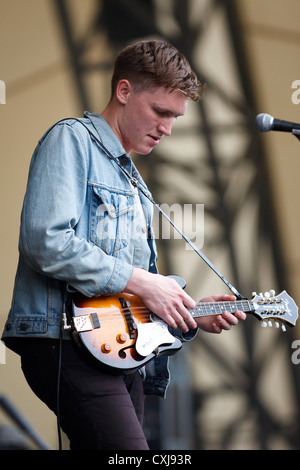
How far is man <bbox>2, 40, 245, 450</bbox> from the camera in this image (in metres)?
1.85

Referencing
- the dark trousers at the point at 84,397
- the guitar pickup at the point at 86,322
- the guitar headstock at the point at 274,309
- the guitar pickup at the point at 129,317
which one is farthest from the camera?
the guitar headstock at the point at 274,309

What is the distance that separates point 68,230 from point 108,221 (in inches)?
8.0

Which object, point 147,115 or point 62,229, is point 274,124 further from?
point 62,229

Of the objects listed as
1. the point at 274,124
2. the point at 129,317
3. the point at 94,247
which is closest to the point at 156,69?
the point at 274,124

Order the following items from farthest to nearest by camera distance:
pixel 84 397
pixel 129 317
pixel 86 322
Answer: pixel 129 317
pixel 86 322
pixel 84 397

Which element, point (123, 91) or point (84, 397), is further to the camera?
point (123, 91)

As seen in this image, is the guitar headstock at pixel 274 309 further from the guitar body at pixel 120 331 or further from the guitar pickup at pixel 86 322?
the guitar pickup at pixel 86 322

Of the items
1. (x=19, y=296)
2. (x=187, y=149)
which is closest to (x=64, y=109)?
(x=187, y=149)

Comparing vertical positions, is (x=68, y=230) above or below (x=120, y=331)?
above

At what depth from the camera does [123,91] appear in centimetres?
229

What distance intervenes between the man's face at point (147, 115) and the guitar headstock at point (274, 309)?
30.3 inches

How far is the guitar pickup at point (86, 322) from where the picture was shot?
1.92 m

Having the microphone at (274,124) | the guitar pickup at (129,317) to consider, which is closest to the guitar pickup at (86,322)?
the guitar pickup at (129,317)

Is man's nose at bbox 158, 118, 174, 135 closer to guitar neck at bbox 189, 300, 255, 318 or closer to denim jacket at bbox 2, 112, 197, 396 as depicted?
denim jacket at bbox 2, 112, 197, 396
